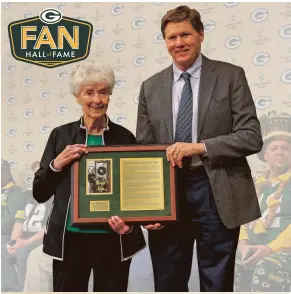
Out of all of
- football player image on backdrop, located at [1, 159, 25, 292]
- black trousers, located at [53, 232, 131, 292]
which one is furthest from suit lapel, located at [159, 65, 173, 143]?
football player image on backdrop, located at [1, 159, 25, 292]

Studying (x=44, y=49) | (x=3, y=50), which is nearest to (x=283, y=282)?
(x=44, y=49)

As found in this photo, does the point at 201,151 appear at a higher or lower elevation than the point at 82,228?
higher

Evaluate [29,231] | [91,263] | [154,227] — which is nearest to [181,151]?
[154,227]

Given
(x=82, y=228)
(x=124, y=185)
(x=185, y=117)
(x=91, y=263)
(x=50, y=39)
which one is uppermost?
(x=50, y=39)

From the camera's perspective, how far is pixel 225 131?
5.90 ft

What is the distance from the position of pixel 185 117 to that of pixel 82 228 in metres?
0.55

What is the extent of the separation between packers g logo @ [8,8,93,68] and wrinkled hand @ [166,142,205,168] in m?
0.58

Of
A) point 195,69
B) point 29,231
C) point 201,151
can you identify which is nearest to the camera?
point 201,151

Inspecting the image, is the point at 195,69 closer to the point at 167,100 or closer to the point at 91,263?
the point at 167,100

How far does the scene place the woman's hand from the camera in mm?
1830

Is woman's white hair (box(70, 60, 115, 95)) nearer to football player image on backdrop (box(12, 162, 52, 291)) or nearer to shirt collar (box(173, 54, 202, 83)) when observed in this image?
shirt collar (box(173, 54, 202, 83))

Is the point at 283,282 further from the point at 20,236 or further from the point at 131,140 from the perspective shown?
the point at 20,236

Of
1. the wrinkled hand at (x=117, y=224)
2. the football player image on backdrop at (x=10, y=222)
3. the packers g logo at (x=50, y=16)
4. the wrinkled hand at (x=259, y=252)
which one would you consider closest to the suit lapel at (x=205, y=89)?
the wrinkled hand at (x=117, y=224)

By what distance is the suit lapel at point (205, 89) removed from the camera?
1.81 m
